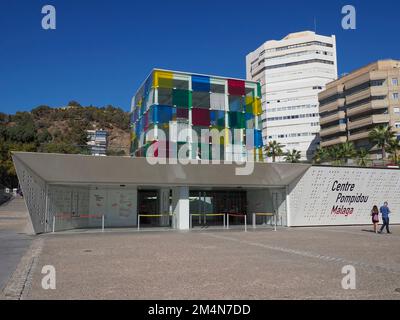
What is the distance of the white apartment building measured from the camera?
10975cm

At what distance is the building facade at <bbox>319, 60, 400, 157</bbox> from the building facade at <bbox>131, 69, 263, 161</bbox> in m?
47.0

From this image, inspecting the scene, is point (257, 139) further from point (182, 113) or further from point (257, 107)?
point (182, 113)

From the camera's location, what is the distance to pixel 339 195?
26.4 m

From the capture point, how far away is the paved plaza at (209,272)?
6.74 metres

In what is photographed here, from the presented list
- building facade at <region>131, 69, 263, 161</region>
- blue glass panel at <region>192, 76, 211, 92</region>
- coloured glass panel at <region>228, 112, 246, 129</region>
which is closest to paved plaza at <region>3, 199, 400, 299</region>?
building facade at <region>131, 69, 263, 161</region>

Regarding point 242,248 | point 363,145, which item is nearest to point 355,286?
point 242,248

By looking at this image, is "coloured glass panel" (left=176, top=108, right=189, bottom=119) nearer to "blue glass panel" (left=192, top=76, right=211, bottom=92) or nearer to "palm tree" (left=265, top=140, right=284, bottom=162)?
"blue glass panel" (left=192, top=76, right=211, bottom=92)

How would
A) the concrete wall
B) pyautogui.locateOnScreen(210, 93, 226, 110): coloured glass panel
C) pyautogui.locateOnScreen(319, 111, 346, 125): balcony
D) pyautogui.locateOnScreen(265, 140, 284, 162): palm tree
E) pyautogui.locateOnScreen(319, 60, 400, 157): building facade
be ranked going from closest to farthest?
the concrete wall
pyautogui.locateOnScreen(210, 93, 226, 110): coloured glass panel
pyautogui.locateOnScreen(319, 60, 400, 157): building facade
pyautogui.locateOnScreen(265, 140, 284, 162): palm tree
pyautogui.locateOnScreen(319, 111, 346, 125): balcony

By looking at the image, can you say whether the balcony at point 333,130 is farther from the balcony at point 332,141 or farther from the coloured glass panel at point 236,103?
the coloured glass panel at point 236,103

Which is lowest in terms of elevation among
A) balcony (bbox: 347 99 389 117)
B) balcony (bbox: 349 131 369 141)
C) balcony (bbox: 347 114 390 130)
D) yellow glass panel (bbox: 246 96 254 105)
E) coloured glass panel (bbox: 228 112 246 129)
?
coloured glass panel (bbox: 228 112 246 129)

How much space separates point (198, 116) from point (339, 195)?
16.1m

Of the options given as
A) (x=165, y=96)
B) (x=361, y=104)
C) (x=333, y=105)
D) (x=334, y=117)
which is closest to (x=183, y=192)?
(x=165, y=96)
